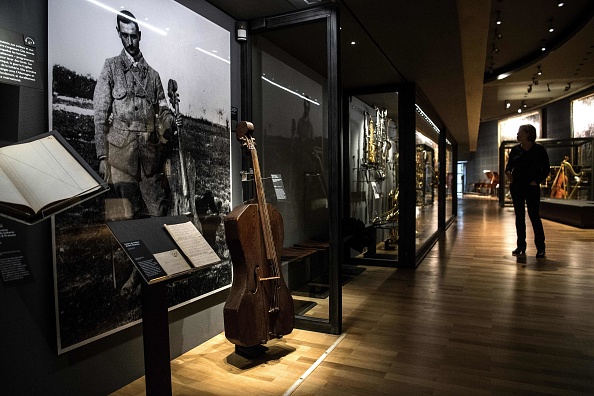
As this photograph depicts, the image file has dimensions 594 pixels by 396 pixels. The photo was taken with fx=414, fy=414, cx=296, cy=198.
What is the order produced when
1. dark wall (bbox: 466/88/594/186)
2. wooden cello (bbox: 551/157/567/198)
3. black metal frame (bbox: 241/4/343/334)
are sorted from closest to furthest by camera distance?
black metal frame (bbox: 241/4/343/334) → wooden cello (bbox: 551/157/567/198) → dark wall (bbox: 466/88/594/186)

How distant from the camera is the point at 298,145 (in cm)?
397

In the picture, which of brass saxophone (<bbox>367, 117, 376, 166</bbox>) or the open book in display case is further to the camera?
brass saxophone (<bbox>367, 117, 376, 166</bbox>)

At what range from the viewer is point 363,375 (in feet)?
7.66

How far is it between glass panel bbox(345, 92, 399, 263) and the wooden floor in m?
0.82

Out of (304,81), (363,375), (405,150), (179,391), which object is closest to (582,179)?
(405,150)

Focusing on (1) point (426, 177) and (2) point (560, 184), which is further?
(2) point (560, 184)

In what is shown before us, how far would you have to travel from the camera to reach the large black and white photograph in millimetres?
1896

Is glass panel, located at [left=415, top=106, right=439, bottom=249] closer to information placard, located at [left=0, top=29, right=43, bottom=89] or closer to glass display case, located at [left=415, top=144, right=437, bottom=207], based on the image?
glass display case, located at [left=415, top=144, right=437, bottom=207]

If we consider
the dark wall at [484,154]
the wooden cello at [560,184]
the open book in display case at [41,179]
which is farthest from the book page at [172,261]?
the dark wall at [484,154]

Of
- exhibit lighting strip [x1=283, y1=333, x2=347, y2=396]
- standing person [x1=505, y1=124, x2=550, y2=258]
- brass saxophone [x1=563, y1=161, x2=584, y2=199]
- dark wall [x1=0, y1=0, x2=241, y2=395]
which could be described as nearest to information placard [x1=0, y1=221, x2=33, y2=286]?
dark wall [x1=0, y1=0, x2=241, y2=395]

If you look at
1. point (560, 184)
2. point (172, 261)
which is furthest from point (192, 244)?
point (560, 184)

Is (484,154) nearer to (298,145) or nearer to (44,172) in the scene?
(298,145)

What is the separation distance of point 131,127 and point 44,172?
0.85 metres

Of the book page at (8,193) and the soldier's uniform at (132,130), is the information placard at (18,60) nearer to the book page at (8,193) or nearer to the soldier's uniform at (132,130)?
the soldier's uniform at (132,130)
